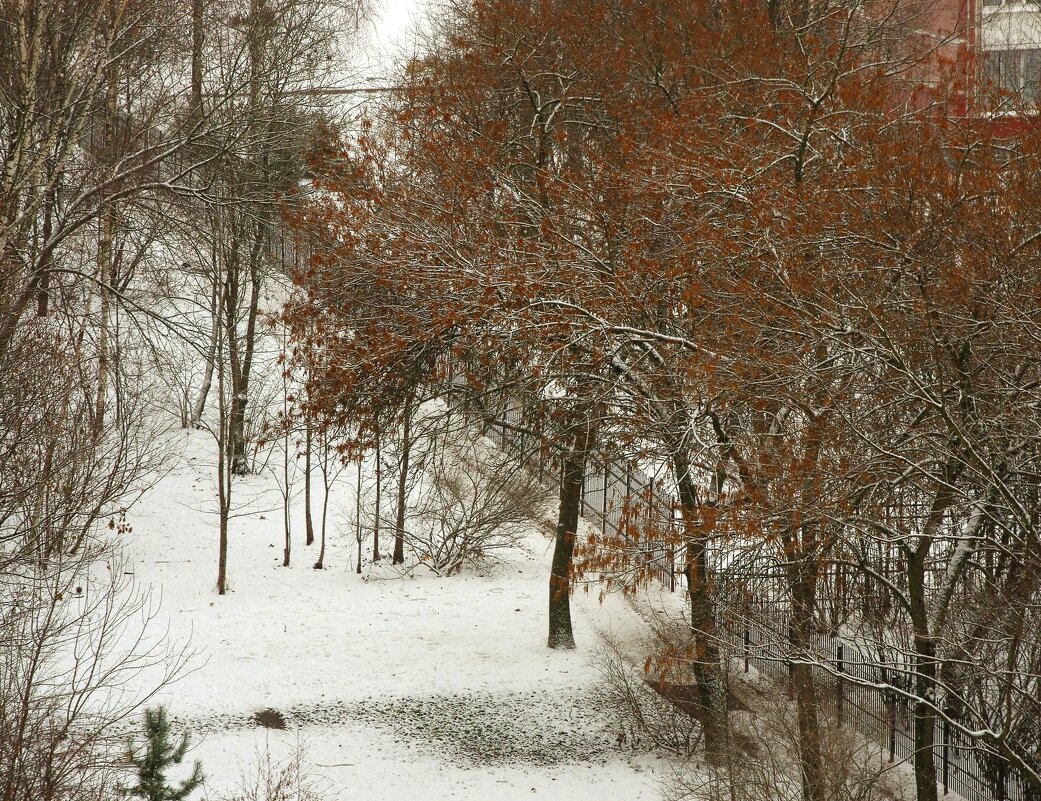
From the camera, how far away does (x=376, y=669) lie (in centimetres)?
1379

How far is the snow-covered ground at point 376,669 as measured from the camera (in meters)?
11.0

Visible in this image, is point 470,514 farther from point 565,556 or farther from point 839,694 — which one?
point 839,694

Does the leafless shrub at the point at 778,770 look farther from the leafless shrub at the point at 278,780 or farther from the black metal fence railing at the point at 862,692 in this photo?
the leafless shrub at the point at 278,780

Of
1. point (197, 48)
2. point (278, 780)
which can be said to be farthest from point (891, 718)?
point (197, 48)

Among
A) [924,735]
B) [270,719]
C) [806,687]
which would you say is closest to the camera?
[924,735]

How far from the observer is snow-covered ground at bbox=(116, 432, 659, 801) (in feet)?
36.0

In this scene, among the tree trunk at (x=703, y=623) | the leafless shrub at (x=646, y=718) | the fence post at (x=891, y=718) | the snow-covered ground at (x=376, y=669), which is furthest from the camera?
the leafless shrub at (x=646, y=718)

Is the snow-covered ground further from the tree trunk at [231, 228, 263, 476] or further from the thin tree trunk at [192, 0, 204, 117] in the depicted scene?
the thin tree trunk at [192, 0, 204, 117]

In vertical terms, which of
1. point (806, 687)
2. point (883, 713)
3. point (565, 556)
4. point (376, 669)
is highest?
point (565, 556)

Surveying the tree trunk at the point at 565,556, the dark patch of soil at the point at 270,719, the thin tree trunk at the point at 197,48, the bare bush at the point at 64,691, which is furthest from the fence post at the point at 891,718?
the thin tree trunk at the point at 197,48

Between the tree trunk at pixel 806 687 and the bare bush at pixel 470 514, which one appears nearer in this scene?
the tree trunk at pixel 806 687

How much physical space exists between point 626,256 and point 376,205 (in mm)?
3542

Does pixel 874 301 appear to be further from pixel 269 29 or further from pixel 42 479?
pixel 269 29

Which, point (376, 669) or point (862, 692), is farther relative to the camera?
point (376, 669)
